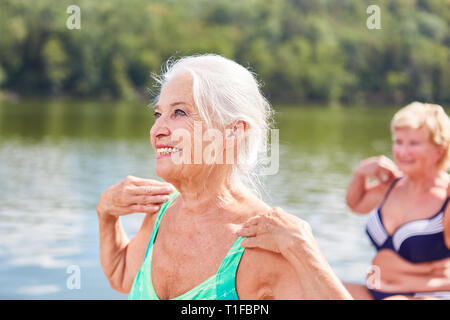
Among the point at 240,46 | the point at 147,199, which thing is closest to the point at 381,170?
the point at 147,199

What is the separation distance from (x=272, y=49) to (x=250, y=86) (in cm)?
10217

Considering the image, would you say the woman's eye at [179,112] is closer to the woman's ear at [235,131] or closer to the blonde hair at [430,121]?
the woman's ear at [235,131]

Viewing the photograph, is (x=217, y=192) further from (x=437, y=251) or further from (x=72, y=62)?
(x=72, y=62)

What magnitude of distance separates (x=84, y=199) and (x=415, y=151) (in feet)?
35.4

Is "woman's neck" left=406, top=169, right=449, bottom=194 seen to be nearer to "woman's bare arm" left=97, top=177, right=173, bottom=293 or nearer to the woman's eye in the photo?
"woman's bare arm" left=97, top=177, right=173, bottom=293

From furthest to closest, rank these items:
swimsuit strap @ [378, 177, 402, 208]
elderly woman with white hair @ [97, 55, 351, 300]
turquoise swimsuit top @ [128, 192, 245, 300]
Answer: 1. swimsuit strap @ [378, 177, 402, 208]
2. turquoise swimsuit top @ [128, 192, 245, 300]
3. elderly woman with white hair @ [97, 55, 351, 300]

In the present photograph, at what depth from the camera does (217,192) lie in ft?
7.62

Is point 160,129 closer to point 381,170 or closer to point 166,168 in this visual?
point 166,168

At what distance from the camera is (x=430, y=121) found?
13.5ft

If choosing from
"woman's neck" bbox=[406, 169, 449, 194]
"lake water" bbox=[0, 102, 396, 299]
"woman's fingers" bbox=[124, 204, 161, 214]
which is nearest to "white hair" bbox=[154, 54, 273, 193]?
"woman's fingers" bbox=[124, 204, 161, 214]

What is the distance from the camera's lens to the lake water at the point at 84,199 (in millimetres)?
8039

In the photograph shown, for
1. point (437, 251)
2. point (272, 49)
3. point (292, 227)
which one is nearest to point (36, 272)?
point (437, 251)

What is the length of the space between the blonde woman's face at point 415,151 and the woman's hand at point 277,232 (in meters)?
2.37

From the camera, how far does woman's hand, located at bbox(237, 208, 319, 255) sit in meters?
1.95
